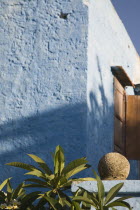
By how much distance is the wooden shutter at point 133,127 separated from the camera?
29.3 feet

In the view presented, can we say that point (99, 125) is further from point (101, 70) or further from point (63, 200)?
point (63, 200)

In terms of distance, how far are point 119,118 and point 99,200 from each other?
3.77m

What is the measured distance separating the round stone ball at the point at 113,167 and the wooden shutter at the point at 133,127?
2908 mm

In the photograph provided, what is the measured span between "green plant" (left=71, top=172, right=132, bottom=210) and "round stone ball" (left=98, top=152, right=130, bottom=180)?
1.57 feet

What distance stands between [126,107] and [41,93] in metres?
2.41

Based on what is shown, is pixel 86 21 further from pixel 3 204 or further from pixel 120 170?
pixel 3 204

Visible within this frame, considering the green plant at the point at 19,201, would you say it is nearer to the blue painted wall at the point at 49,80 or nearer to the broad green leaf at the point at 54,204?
the broad green leaf at the point at 54,204

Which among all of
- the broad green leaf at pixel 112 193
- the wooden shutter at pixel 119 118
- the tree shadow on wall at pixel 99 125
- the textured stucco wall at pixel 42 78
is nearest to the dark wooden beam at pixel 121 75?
the wooden shutter at pixel 119 118

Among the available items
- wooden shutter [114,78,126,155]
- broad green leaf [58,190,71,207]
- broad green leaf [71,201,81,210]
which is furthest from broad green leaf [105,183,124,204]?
wooden shutter [114,78,126,155]

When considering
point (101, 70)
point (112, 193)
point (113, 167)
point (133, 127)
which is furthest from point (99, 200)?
point (133, 127)

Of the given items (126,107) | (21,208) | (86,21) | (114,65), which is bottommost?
(21,208)

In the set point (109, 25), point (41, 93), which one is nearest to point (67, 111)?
point (41, 93)

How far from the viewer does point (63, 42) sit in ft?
24.5

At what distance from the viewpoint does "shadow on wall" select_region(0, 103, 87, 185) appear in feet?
23.4
